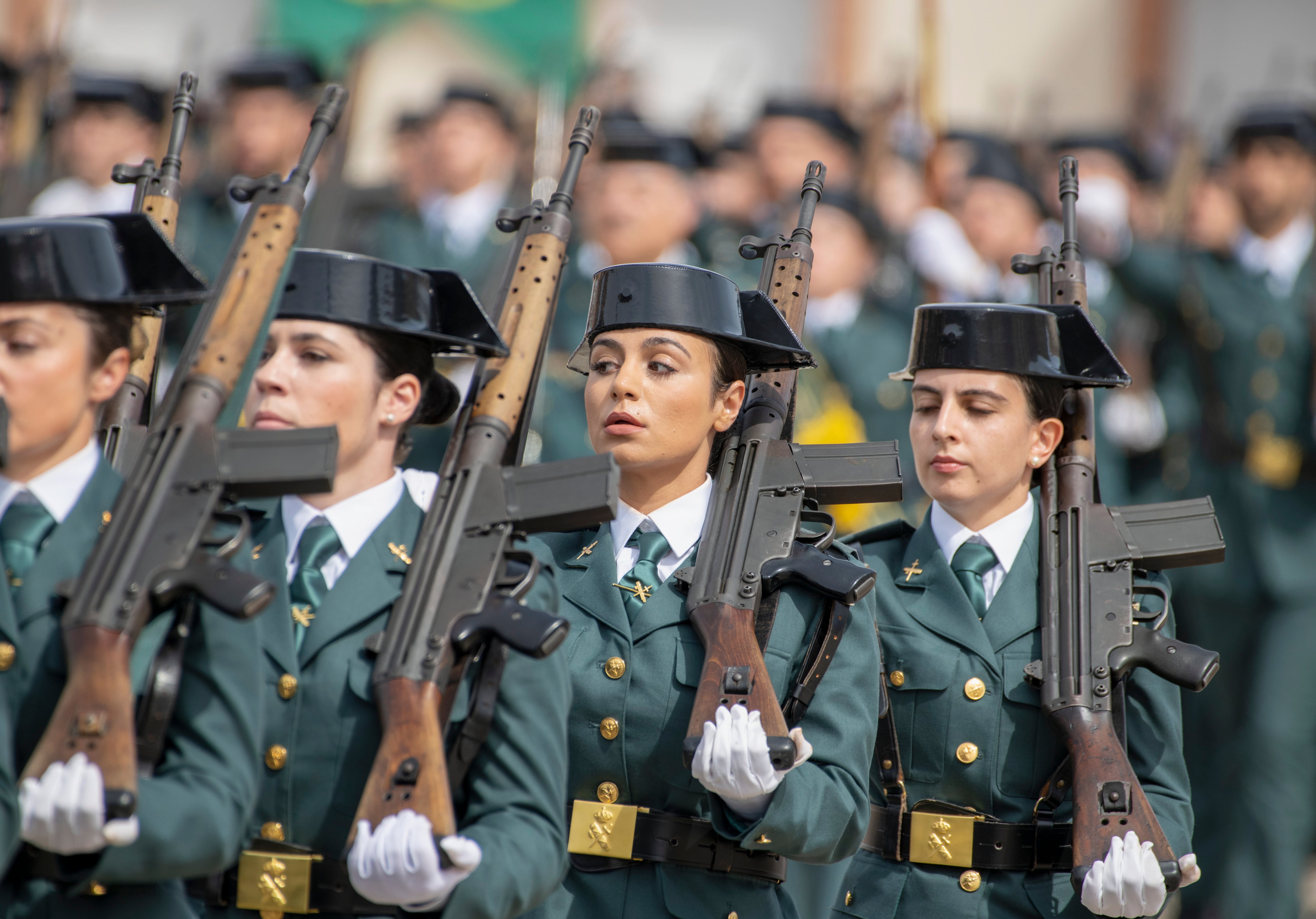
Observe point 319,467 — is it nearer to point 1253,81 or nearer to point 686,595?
point 686,595

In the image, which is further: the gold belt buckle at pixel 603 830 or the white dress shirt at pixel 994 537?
the white dress shirt at pixel 994 537

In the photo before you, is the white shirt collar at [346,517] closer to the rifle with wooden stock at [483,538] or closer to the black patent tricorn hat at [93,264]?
the rifle with wooden stock at [483,538]

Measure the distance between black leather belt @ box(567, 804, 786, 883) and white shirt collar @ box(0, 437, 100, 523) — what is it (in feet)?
4.42

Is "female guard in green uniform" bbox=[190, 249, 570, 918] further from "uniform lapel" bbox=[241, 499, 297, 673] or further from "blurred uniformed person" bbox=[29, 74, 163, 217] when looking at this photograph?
"blurred uniformed person" bbox=[29, 74, 163, 217]

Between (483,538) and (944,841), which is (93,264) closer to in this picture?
(483,538)

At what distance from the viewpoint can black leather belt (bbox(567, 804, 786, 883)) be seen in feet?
12.8

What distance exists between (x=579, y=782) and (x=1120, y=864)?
1.27 m

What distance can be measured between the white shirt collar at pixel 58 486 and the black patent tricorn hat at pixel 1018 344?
2263 mm

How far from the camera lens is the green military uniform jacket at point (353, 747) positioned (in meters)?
3.44

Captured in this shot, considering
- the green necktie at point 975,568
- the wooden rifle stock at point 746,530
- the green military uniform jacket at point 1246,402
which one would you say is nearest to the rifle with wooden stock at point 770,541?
the wooden rifle stock at point 746,530

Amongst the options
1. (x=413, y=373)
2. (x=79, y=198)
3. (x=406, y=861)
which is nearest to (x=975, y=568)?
(x=413, y=373)

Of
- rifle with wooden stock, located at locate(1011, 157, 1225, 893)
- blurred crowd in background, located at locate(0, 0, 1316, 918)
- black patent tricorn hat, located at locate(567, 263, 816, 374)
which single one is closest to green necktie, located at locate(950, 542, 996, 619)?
rifle with wooden stock, located at locate(1011, 157, 1225, 893)

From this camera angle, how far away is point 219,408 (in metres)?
3.51

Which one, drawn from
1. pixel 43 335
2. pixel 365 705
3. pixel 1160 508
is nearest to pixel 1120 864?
pixel 1160 508
